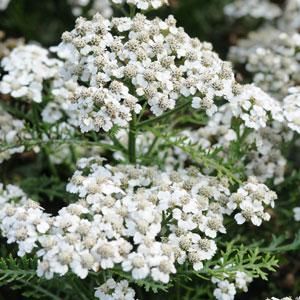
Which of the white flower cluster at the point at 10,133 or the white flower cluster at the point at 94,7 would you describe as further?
the white flower cluster at the point at 94,7

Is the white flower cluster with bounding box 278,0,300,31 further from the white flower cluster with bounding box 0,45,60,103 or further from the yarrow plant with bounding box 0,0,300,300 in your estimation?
the white flower cluster with bounding box 0,45,60,103

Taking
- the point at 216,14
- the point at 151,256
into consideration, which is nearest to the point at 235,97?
the point at 151,256

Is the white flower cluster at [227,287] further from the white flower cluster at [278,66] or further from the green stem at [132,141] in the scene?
the white flower cluster at [278,66]

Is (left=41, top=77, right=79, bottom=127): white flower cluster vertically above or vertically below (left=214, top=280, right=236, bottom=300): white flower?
above

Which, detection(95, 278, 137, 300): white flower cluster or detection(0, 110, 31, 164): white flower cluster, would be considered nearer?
detection(95, 278, 137, 300): white flower cluster

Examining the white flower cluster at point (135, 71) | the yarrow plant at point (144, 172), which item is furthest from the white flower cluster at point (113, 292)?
the white flower cluster at point (135, 71)

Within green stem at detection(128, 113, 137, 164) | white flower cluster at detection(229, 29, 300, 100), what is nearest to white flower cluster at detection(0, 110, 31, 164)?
green stem at detection(128, 113, 137, 164)

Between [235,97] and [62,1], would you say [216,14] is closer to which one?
[62,1]
